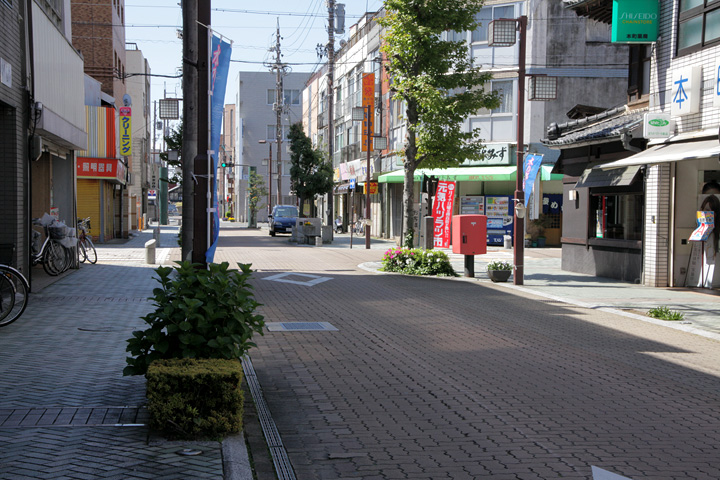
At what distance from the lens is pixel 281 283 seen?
17.5 metres

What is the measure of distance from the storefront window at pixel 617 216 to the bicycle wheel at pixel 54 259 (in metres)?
13.6

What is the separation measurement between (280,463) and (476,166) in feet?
104

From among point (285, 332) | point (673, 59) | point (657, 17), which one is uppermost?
point (657, 17)

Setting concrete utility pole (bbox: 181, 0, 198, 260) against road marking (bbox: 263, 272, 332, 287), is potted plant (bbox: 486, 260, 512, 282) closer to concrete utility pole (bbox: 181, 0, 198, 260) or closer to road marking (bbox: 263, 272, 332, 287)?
road marking (bbox: 263, 272, 332, 287)

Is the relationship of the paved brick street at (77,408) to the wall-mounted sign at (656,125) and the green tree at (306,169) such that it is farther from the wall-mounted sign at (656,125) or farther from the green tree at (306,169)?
the green tree at (306,169)

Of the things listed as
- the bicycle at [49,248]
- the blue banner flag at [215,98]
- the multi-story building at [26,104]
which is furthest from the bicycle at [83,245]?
the blue banner flag at [215,98]

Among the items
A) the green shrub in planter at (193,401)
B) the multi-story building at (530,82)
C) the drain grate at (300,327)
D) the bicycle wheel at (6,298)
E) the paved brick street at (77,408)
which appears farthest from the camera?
the multi-story building at (530,82)

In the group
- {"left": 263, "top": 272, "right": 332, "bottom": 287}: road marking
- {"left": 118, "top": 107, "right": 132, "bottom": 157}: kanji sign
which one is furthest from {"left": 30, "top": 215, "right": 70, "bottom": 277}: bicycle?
{"left": 118, "top": 107, "right": 132, "bottom": 157}: kanji sign

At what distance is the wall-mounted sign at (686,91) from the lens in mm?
15469

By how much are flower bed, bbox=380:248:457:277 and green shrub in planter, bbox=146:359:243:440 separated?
15175mm

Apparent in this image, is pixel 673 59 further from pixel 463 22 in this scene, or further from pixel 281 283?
pixel 281 283

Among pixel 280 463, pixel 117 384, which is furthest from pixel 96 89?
pixel 280 463

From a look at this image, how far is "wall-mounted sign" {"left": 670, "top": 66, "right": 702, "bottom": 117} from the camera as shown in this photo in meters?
15.5

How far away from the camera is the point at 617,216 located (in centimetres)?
1944
